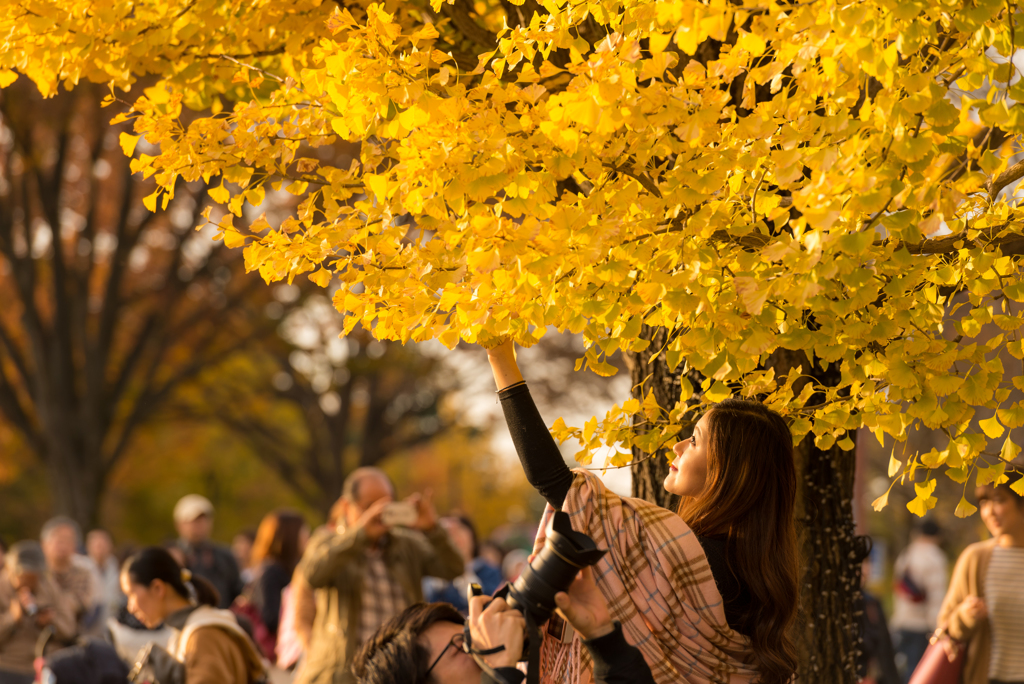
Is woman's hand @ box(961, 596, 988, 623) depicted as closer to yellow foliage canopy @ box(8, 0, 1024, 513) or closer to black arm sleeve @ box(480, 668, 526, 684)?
yellow foliage canopy @ box(8, 0, 1024, 513)

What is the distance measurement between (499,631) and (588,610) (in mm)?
204

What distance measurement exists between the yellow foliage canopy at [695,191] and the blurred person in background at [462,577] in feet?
16.5

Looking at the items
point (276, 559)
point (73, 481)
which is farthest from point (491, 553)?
point (73, 481)

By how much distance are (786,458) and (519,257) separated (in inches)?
35.5

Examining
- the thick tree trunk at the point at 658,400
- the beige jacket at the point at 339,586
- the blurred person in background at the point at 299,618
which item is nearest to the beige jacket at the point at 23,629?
the blurred person in background at the point at 299,618

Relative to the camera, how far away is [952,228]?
2.55m

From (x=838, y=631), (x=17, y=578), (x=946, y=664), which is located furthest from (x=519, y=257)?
(x=17, y=578)

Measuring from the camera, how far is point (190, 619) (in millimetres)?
4277

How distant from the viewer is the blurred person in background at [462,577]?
26.1 ft

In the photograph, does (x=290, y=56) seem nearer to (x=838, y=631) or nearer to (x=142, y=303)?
(x=838, y=631)

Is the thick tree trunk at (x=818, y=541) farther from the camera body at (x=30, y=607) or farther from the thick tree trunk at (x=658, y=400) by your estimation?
the camera body at (x=30, y=607)

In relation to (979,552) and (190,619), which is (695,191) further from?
(979,552)

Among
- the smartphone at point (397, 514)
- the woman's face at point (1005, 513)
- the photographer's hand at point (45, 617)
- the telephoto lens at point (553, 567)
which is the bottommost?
the woman's face at point (1005, 513)

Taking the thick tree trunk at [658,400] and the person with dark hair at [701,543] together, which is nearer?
the person with dark hair at [701,543]
